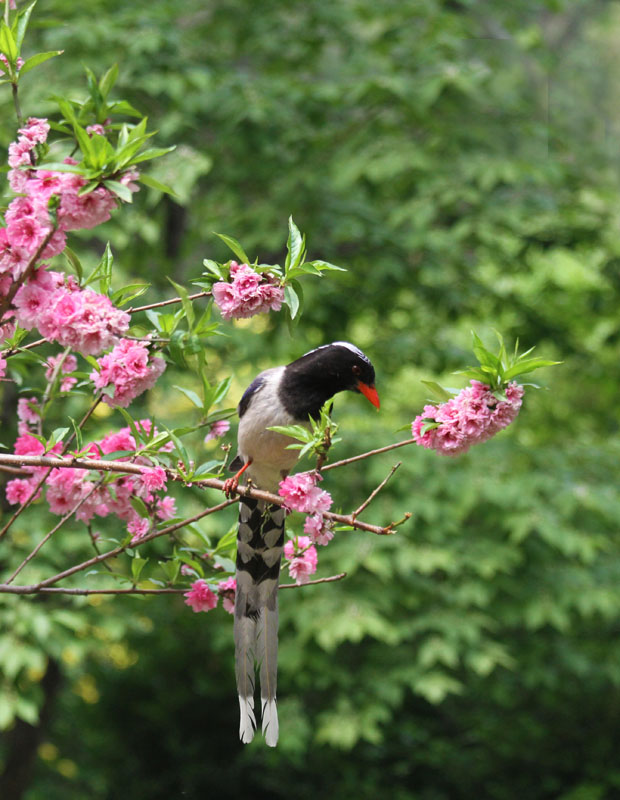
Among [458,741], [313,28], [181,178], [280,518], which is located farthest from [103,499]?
[458,741]

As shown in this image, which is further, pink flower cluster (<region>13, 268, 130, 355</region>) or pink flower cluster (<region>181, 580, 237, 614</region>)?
pink flower cluster (<region>181, 580, 237, 614</region>)

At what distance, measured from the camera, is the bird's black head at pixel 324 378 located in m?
2.21

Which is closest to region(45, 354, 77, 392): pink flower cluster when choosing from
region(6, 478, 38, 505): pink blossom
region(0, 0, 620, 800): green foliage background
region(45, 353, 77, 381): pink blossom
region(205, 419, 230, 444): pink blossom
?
region(45, 353, 77, 381): pink blossom

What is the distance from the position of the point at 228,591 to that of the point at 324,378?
1.90 feet

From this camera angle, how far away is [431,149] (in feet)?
16.6

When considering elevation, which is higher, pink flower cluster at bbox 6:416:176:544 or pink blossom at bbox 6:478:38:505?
A: pink flower cluster at bbox 6:416:176:544

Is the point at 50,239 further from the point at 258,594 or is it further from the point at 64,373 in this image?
the point at 258,594

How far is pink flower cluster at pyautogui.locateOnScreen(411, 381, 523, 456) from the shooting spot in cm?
177

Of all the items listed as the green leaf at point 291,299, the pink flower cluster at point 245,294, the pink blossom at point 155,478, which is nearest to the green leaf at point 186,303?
the pink flower cluster at point 245,294

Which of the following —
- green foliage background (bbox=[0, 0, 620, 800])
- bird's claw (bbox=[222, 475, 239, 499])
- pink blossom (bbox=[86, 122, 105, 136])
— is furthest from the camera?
green foliage background (bbox=[0, 0, 620, 800])

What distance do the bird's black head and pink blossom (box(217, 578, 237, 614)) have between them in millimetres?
441

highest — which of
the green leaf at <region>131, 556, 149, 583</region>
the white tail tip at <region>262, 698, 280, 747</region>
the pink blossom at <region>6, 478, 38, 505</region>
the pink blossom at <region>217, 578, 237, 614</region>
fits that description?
the pink blossom at <region>6, 478, 38, 505</region>

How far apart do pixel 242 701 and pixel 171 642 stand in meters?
5.10

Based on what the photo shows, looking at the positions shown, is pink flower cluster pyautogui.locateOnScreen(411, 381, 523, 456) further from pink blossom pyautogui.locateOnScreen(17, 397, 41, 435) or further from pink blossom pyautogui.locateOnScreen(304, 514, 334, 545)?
pink blossom pyautogui.locateOnScreen(17, 397, 41, 435)
